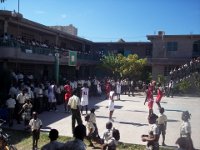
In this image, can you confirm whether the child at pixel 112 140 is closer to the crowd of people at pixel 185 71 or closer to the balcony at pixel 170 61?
the crowd of people at pixel 185 71

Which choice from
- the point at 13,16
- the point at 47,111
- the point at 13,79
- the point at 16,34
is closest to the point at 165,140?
the point at 47,111

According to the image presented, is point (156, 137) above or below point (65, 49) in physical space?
below

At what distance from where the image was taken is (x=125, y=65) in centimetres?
3209

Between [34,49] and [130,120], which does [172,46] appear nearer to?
[34,49]

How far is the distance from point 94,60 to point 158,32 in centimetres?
806

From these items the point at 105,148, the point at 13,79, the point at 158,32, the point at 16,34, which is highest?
the point at 158,32

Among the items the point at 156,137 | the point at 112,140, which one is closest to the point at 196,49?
the point at 156,137

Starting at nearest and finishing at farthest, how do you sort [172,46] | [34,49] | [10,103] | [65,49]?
[10,103] → [34,49] → [65,49] → [172,46]

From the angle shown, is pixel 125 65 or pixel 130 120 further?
pixel 125 65

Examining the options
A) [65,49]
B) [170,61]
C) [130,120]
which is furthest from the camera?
[170,61]

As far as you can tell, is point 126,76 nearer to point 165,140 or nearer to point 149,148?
point 165,140

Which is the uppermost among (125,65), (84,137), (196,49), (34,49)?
(196,49)

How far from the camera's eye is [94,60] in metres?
35.2

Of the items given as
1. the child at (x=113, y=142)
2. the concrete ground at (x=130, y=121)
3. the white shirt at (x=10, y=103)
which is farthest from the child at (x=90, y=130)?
the white shirt at (x=10, y=103)
